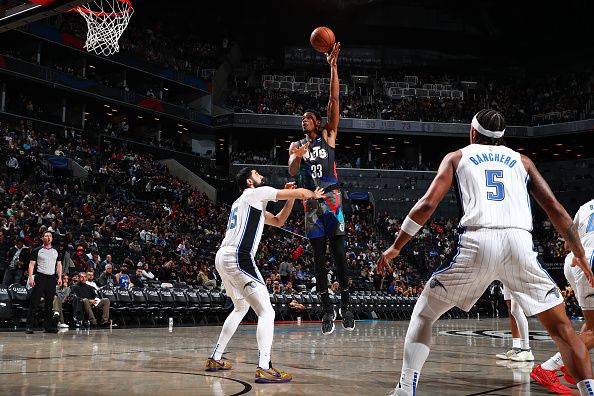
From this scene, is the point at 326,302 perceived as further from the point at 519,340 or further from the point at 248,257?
the point at 519,340

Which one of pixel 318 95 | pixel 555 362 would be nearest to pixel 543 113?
pixel 318 95

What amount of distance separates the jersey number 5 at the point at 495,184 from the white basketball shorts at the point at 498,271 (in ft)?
0.78

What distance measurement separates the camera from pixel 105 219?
2425 cm

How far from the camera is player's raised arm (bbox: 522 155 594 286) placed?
446cm

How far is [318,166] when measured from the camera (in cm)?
766

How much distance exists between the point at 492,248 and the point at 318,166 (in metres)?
3.57

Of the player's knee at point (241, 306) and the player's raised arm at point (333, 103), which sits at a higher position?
the player's raised arm at point (333, 103)

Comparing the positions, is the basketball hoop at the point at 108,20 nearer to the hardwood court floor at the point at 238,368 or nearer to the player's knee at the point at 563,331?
the hardwood court floor at the point at 238,368

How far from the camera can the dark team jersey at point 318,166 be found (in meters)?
7.65

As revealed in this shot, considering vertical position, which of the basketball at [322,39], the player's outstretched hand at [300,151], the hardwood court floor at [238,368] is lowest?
the hardwood court floor at [238,368]

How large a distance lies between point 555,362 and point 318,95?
41.3 m

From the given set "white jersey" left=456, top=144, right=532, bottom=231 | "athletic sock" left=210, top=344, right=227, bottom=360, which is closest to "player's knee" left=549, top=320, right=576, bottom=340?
"white jersey" left=456, top=144, right=532, bottom=231

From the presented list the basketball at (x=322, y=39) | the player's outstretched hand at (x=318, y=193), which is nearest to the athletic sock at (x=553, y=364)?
the player's outstretched hand at (x=318, y=193)

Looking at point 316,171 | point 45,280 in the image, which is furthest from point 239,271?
point 45,280
